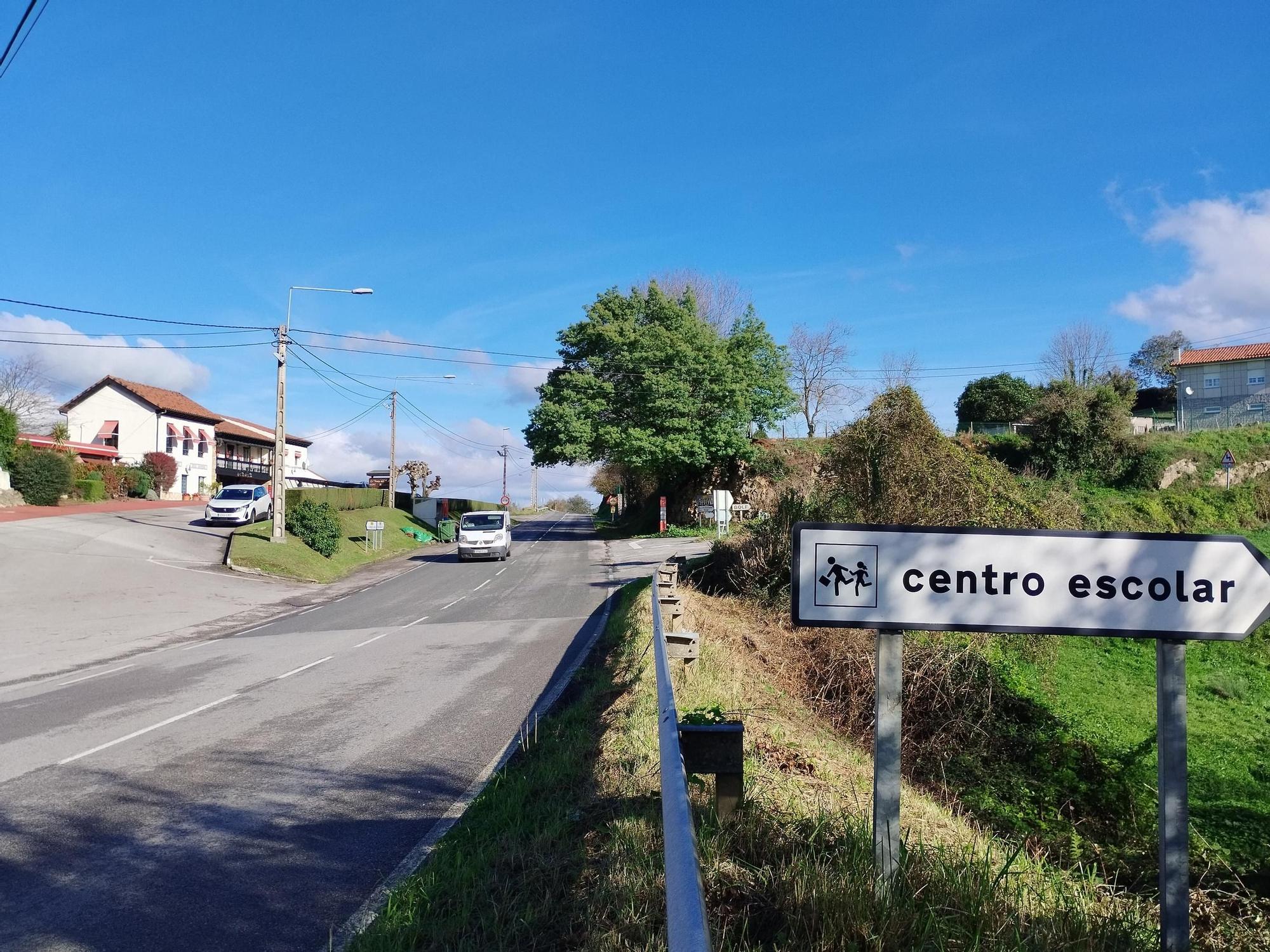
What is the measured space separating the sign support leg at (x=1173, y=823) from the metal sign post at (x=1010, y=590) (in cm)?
2

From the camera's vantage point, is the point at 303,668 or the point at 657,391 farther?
the point at 657,391

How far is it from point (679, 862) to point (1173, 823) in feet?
5.61

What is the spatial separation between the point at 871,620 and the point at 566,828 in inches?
101

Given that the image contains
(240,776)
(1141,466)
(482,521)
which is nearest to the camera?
(240,776)

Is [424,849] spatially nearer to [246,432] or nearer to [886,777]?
[886,777]

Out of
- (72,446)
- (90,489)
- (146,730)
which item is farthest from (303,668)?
(72,446)

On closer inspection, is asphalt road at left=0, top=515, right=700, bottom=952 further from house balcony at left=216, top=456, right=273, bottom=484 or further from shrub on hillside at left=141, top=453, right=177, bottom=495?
house balcony at left=216, top=456, right=273, bottom=484

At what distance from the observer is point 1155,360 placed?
75062 mm

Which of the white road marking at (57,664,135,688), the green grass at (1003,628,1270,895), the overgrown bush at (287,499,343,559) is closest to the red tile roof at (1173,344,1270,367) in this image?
the green grass at (1003,628,1270,895)

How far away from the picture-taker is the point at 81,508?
41281mm

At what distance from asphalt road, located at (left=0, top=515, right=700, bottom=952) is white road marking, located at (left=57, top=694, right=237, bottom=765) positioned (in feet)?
0.14

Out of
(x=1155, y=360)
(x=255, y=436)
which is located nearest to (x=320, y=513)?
(x=255, y=436)

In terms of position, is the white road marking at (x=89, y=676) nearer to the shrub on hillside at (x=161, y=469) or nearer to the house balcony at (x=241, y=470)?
the shrub on hillside at (x=161, y=469)

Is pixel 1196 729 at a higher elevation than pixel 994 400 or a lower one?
lower
